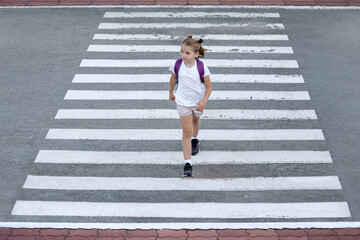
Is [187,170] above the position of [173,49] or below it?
above

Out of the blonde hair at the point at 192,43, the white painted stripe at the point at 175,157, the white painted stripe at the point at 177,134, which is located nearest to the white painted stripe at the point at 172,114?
the white painted stripe at the point at 177,134

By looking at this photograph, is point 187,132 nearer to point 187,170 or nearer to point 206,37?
point 187,170

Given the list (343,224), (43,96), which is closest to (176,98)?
(343,224)

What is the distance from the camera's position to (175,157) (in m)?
10.3

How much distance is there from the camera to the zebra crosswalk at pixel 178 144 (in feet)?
29.7

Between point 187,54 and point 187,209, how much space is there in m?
2.21

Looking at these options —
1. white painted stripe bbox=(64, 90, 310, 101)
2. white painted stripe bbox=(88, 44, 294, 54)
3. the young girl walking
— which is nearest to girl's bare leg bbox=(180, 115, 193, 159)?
the young girl walking

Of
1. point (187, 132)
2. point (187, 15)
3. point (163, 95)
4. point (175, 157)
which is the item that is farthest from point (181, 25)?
point (187, 132)

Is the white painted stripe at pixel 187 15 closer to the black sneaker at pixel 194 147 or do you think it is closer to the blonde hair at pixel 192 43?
the black sneaker at pixel 194 147

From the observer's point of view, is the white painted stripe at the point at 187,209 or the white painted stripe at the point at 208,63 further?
the white painted stripe at the point at 208,63

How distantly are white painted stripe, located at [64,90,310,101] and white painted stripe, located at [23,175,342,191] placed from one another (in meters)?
2.71

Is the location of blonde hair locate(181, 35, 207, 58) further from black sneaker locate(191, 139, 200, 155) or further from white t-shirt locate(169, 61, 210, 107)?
black sneaker locate(191, 139, 200, 155)

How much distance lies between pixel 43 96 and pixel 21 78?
0.98 meters

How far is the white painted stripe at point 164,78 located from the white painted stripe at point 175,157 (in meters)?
2.67
